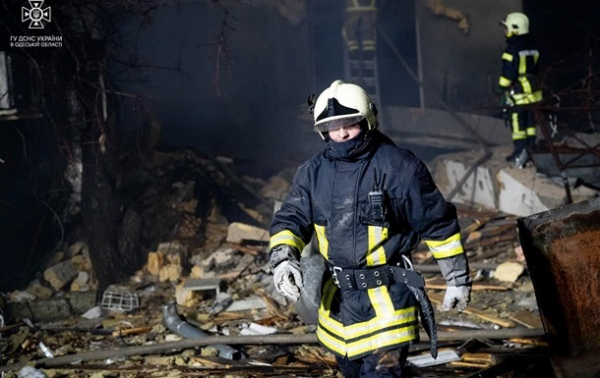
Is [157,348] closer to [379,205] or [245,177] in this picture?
[379,205]

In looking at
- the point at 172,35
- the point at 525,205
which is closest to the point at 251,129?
the point at 172,35

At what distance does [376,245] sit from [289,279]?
536mm

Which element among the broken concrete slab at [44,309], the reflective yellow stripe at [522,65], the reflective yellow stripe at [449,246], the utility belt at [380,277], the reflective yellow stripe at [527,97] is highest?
the reflective yellow stripe at [522,65]

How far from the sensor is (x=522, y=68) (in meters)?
10.4

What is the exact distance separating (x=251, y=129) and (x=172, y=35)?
2.69 metres

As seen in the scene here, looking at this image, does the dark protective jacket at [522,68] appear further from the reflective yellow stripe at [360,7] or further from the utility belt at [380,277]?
the utility belt at [380,277]

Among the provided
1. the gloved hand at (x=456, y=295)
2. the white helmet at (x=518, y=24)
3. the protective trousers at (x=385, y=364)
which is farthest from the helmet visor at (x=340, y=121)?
the white helmet at (x=518, y=24)

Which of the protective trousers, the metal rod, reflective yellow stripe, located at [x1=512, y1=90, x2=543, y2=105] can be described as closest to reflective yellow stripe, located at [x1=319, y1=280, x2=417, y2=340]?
the protective trousers

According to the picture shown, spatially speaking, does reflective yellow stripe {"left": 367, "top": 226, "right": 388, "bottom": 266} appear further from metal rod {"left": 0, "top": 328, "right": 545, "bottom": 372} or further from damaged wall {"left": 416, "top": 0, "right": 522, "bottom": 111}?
damaged wall {"left": 416, "top": 0, "right": 522, "bottom": 111}

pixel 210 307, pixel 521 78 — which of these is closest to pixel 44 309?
pixel 210 307

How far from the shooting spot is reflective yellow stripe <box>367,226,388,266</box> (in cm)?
366

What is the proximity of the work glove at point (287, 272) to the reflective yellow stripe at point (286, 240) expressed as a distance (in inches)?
1.5

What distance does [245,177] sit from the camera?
11.9 m

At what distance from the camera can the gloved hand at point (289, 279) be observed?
3664mm
